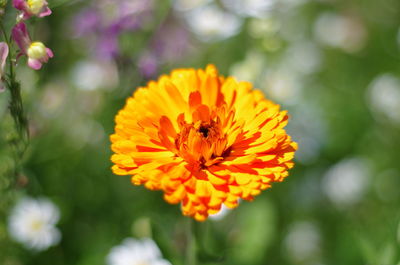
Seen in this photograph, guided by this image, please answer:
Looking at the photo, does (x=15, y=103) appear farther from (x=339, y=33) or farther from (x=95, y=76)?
(x=339, y=33)

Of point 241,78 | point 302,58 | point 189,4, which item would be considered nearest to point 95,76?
point 189,4

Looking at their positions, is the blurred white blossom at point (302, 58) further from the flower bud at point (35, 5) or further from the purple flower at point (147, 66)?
the flower bud at point (35, 5)

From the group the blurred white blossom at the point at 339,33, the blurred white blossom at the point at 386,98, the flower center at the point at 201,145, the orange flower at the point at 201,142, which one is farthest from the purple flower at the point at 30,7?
the blurred white blossom at the point at 339,33

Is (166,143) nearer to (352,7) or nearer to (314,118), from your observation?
(314,118)

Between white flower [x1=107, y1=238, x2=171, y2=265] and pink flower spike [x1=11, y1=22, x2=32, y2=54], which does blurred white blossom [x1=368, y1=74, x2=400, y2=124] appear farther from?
pink flower spike [x1=11, y1=22, x2=32, y2=54]

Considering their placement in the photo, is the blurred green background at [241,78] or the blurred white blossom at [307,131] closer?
the blurred green background at [241,78]

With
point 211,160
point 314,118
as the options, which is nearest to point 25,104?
point 211,160
